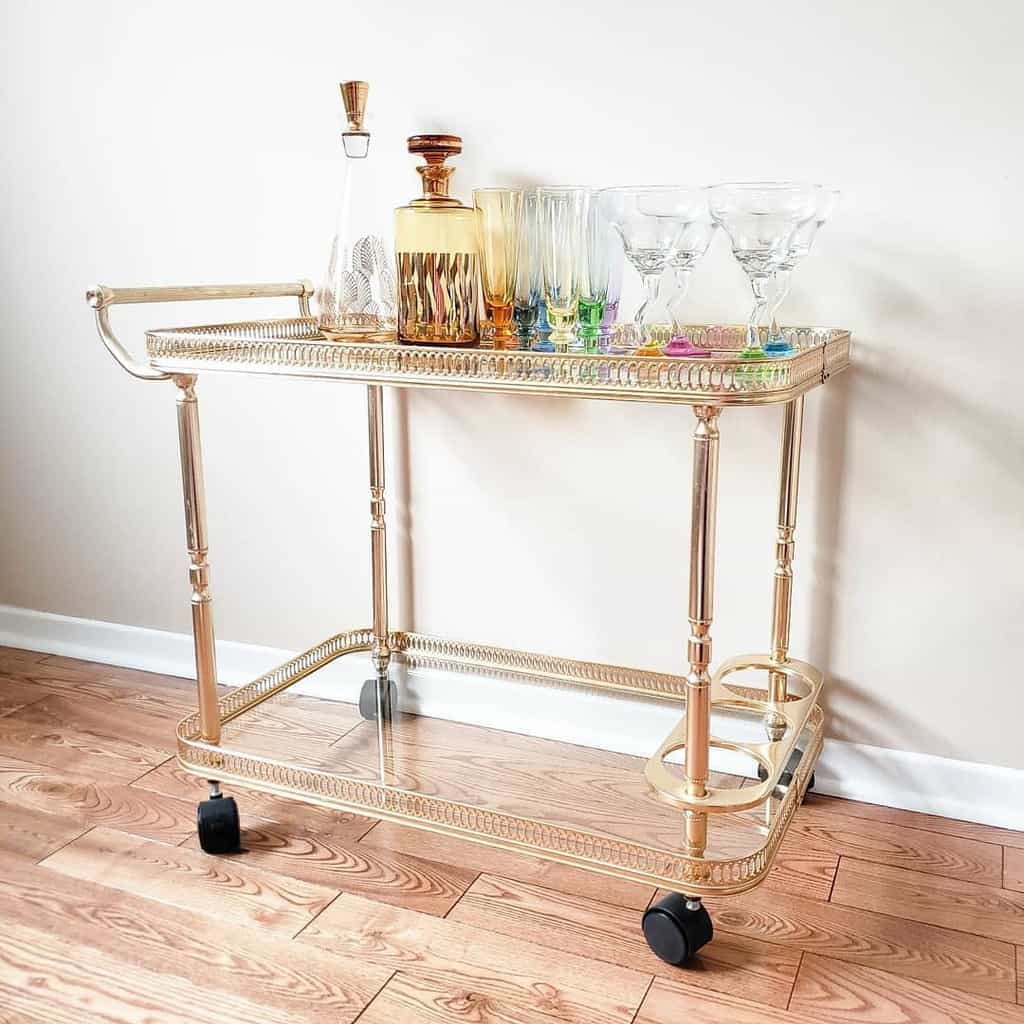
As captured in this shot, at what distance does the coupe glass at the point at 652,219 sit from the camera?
4.25 feet

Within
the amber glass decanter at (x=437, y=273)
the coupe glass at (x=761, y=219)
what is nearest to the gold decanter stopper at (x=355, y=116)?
the amber glass decanter at (x=437, y=273)

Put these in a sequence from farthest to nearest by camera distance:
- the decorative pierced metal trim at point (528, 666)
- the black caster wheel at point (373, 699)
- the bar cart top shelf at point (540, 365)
→ the black caster wheel at point (373, 699)
the decorative pierced metal trim at point (528, 666)
the bar cart top shelf at point (540, 365)

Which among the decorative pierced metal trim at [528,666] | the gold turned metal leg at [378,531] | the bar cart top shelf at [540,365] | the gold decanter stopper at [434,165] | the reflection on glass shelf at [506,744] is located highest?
the gold decanter stopper at [434,165]

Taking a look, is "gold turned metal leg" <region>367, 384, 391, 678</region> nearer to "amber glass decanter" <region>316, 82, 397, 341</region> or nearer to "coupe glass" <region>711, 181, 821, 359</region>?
"amber glass decanter" <region>316, 82, 397, 341</region>

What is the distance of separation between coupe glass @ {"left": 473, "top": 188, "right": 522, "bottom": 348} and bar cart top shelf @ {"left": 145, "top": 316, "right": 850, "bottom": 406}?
183 mm

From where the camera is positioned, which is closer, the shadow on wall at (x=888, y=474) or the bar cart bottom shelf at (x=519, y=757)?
the bar cart bottom shelf at (x=519, y=757)

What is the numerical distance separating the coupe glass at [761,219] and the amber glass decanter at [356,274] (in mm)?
496

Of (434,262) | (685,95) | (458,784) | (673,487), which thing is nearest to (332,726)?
(458,784)

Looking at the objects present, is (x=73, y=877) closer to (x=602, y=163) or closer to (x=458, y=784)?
(x=458, y=784)

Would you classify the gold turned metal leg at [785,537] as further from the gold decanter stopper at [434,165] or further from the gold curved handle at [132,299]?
the gold curved handle at [132,299]

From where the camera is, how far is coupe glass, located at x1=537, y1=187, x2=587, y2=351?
1385mm

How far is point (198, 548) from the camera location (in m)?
1.51

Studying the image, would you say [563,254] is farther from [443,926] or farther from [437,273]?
[443,926]

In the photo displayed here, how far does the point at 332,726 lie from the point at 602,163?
1.00 m
